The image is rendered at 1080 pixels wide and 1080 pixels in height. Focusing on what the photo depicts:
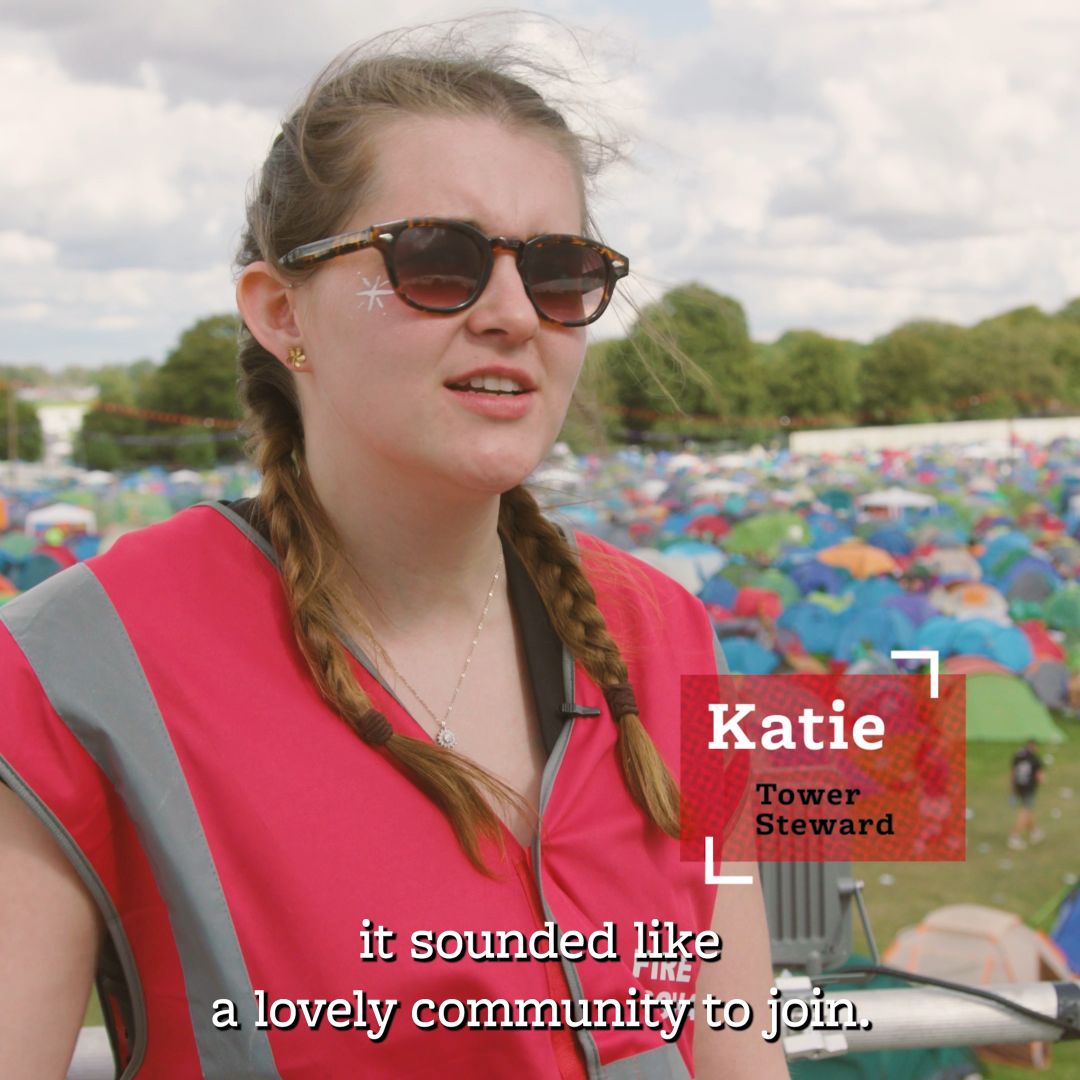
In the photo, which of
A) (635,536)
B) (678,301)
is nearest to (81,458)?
(635,536)

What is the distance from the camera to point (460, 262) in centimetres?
129

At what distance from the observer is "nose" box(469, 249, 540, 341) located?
4.28 feet

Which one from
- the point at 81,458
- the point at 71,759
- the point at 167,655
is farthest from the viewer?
the point at 81,458

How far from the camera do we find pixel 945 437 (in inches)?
Answer: 2223

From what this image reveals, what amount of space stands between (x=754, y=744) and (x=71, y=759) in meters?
0.82

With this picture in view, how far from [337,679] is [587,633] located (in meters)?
0.35

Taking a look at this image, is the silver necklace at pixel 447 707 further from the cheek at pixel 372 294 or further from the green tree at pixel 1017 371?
the green tree at pixel 1017 371

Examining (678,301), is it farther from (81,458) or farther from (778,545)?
(81,458)

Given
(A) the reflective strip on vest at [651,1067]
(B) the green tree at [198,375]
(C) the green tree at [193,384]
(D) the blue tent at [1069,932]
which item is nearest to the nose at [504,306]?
(A) the reflective strip on vest at [651,1067]

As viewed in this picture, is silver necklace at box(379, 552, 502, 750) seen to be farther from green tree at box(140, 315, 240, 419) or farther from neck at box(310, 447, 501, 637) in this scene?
green tree at box(140, 315, 240, 419)

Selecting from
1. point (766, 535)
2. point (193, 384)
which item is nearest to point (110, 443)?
point (193, 384)

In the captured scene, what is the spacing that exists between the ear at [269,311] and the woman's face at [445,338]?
4 centimetres

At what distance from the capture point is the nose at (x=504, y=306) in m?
Answer: 1.30

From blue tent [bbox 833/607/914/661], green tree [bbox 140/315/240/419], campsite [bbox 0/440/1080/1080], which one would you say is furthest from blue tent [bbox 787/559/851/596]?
green tree [bbox 140/315/240/419]
